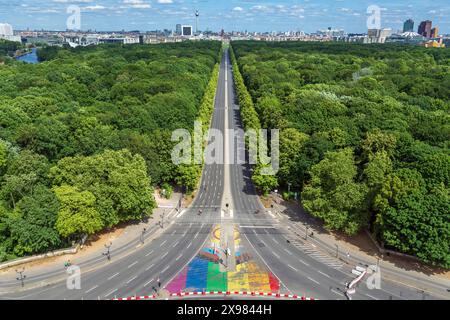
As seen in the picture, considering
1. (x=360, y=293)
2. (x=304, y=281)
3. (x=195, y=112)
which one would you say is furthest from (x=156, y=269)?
(x=195, y=112)

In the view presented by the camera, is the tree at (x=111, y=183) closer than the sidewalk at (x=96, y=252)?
No

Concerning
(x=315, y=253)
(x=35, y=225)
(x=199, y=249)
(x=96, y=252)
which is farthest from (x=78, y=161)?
(x=315, y=253)

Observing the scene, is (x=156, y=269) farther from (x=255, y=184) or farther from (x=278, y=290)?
(x=255, y=184)

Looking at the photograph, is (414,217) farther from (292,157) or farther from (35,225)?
(35,225)

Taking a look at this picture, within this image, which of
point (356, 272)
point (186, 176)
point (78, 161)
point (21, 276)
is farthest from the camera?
point (186, 176)

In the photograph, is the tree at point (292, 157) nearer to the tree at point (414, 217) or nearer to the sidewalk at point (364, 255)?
the sidewalk at point (364, 255)

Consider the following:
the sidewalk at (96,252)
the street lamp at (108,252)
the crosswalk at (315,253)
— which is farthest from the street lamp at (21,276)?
the crosswalk at (315,253)
